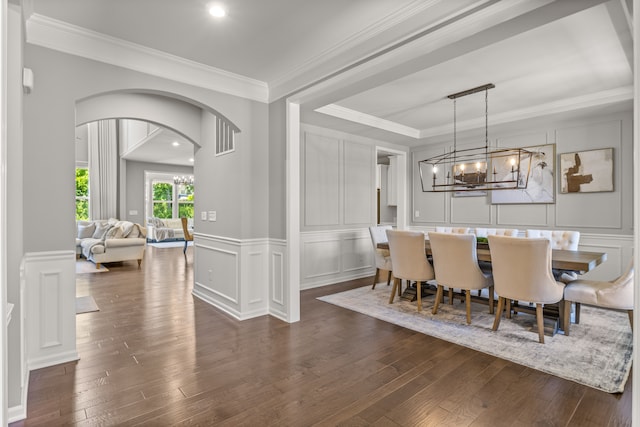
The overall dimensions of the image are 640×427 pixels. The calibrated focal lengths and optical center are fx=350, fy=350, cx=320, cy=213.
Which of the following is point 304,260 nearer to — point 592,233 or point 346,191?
point 346,191

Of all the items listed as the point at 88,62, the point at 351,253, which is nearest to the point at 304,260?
the point at 351,253

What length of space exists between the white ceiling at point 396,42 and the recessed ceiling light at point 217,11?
5 cm

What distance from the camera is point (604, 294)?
2.97 meters

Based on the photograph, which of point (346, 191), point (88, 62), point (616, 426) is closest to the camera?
point (616, 426)

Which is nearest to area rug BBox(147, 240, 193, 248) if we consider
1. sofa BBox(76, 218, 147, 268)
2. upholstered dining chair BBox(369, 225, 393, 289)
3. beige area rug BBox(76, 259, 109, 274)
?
sofa BBox(76, 218, 147, 268)

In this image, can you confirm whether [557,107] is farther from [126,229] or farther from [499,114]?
[126,229]

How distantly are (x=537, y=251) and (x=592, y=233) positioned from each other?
2.51m

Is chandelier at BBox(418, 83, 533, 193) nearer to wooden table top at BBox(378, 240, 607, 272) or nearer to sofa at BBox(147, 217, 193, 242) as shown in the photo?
wooden table top at BBox(378, 240, 607, 272)

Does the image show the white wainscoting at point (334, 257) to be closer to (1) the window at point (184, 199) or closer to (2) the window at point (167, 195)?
(2) the window at point (167, 195)

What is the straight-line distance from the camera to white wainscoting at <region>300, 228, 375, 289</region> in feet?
17.2

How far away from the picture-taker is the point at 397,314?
388cm

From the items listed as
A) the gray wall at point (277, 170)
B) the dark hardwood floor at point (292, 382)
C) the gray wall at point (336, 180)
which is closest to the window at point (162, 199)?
the gray wall at point (336, 180)

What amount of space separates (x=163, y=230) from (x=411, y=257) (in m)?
9.80

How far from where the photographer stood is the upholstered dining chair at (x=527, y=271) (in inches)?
117
